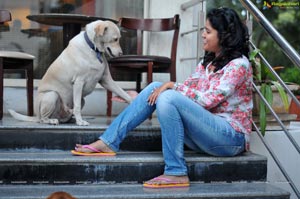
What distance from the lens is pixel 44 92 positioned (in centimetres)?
406

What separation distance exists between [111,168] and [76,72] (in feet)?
3.36

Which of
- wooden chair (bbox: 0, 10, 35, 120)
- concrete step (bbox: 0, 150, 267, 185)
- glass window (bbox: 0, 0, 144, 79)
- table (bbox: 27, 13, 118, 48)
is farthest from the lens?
glass window (bbox: 0, 0, 144, 79)

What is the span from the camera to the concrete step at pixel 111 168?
10.6 ft

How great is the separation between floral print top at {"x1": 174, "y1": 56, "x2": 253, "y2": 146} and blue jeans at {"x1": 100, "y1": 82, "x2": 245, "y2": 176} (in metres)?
0.06

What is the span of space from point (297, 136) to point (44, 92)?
7.33 ft

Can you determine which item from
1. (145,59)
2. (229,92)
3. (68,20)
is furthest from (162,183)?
(68,20)

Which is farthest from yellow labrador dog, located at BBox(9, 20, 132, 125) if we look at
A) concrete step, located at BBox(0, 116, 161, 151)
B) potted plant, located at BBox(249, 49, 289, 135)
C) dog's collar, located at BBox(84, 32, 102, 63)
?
potted plant, located at BBox(249, 49, 289, 135)

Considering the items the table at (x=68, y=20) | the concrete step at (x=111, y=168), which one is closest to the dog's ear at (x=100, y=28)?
the table at (x=68, y=20)

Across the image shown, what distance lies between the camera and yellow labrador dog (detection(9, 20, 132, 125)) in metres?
3.96

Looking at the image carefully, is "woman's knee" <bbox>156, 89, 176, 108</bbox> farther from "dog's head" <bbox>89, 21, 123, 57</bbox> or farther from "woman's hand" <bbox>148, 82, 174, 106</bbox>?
"dog's head" <bbox>89, 21, 123, 57</bbox>

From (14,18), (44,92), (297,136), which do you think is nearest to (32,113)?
(44,92)

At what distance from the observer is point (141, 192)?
10.0 ft

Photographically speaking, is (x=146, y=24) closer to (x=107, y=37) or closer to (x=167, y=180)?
(x=107, y=37)

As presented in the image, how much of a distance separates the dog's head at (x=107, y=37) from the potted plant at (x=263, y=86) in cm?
109
